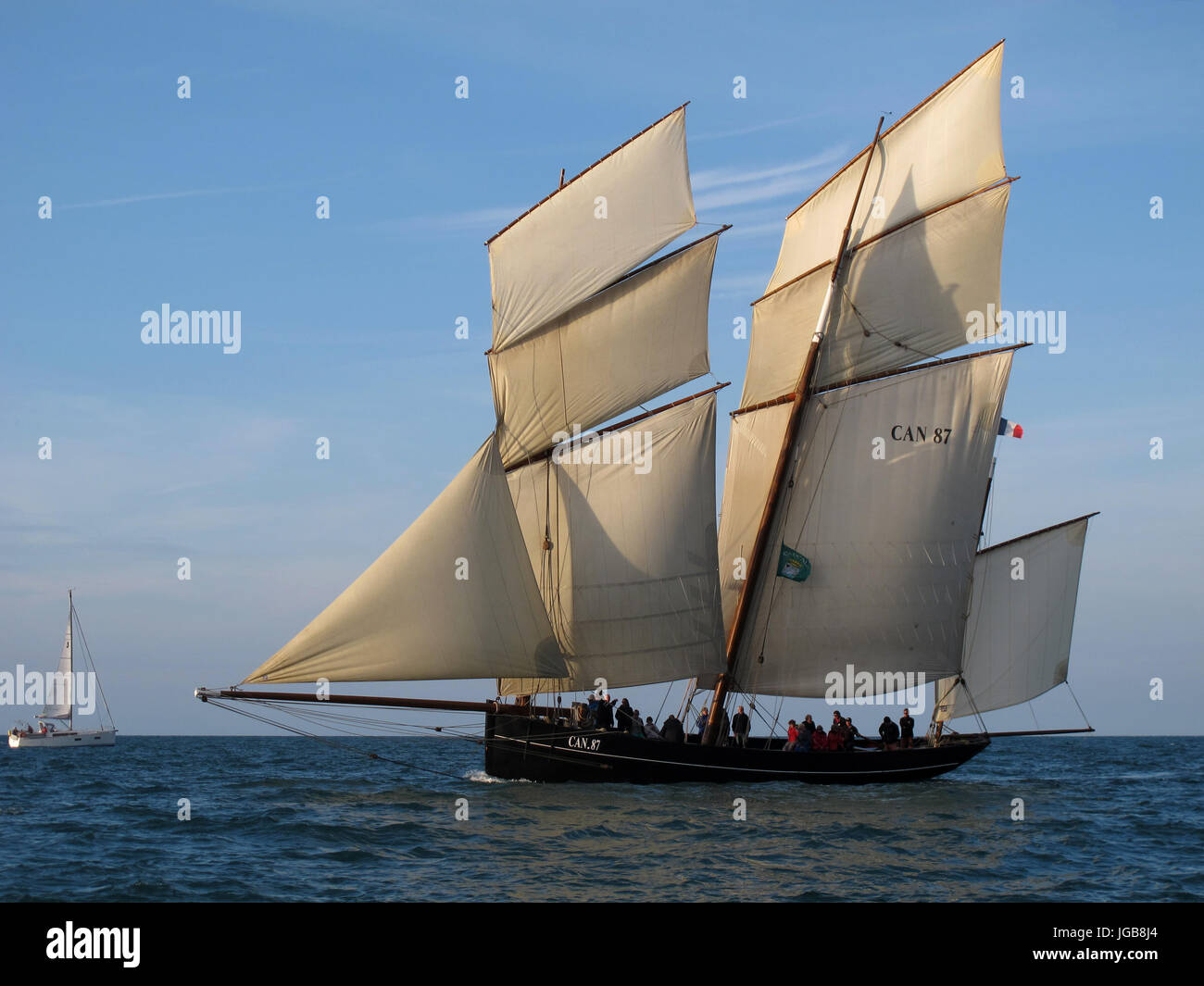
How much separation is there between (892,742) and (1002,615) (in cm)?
613

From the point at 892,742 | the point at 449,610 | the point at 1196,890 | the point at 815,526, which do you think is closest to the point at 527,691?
the point at 449,610

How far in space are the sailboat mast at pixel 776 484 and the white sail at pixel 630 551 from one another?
2.14 metres

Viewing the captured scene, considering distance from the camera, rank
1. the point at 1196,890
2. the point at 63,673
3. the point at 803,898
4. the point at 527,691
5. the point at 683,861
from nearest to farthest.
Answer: the point at 803,898 < the point at 1196,890 < the point at 683,861 < the point at 527,691 < the point at 63,673

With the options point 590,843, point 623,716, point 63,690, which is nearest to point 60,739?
point 63,690

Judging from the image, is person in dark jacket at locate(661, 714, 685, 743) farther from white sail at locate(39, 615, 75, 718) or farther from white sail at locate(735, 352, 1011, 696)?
white sail at locate(39, 615, 75, 718)

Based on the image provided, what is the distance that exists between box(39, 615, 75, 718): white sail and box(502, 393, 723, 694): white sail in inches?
2768

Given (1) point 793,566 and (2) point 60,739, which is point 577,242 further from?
(2) point 60,739

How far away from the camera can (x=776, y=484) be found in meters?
42.6

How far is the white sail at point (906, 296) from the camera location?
44.1 metres

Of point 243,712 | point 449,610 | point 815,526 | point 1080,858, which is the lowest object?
point 1080,858

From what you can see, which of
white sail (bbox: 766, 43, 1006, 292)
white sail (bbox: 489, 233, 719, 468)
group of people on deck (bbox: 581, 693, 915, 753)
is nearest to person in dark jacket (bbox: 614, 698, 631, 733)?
group of people on deck (bbox: 581, 693, 915, 753)

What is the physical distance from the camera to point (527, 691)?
37.8 metres

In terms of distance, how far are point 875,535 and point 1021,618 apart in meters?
7.01

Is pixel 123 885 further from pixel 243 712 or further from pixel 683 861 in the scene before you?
pixel 243 712
